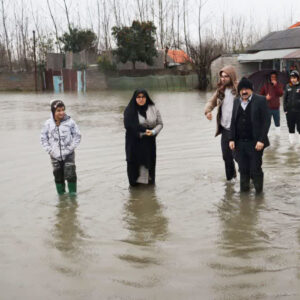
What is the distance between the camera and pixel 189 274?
4.05 metres

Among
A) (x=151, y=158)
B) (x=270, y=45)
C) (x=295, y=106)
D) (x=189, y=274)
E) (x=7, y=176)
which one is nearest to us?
(x=189, y=274)

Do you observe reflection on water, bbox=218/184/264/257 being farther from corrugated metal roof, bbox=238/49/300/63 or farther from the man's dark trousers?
corrugated metal roof, bbox=238/49/300/63

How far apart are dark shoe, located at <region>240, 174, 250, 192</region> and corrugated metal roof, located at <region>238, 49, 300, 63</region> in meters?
26.1

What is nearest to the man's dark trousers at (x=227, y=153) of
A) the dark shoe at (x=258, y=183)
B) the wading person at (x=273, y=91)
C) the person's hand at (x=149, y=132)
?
the dark shoe at (x=258, y=183)

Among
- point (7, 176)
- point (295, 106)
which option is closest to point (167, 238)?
point (7, 176)

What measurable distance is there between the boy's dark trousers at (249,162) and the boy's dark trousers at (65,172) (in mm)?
1956

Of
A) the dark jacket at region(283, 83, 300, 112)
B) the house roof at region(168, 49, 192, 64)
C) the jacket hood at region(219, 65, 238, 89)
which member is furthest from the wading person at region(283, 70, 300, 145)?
the house roof at region(168, 49, 192, 64)

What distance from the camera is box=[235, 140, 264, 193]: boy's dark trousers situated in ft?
20.3

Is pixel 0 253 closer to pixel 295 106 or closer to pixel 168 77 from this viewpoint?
pixel 295 106

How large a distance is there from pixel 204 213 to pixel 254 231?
0.79 m

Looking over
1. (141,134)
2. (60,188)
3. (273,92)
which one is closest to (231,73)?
(141,134)

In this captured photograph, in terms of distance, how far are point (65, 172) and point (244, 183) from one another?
2.13 metres

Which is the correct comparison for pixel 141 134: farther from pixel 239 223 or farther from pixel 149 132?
pixel 239 223

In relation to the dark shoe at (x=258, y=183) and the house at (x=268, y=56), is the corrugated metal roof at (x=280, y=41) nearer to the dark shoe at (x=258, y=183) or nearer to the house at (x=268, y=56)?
the house at (x=268, y=56)
